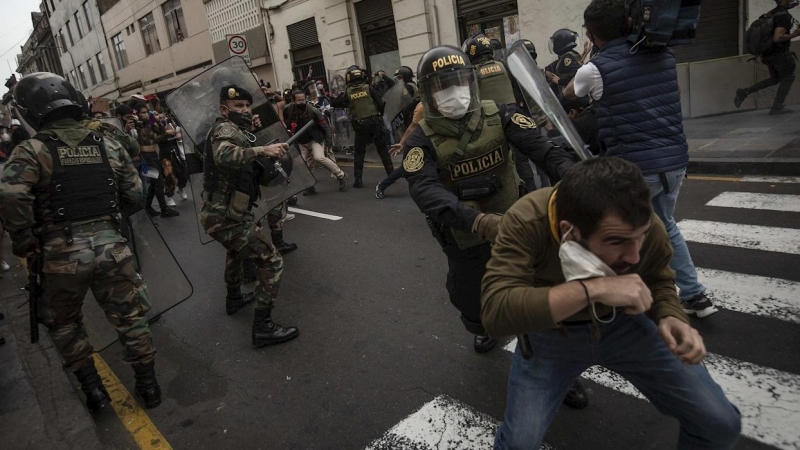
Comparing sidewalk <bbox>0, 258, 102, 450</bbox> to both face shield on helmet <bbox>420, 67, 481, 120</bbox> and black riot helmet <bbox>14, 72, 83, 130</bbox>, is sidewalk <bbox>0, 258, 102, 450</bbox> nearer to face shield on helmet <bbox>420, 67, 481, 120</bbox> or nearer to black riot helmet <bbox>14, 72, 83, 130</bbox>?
black riot helmet <bbox>14, 72, 83, 130</bbox>

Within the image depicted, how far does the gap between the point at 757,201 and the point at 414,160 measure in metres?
4.68

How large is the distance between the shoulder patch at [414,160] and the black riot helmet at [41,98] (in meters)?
2.02

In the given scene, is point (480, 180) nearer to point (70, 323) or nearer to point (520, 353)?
point (520, 353)

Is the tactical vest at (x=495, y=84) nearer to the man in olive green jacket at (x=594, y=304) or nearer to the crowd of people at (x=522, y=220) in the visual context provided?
the crowd of people at (x=522, y=220)

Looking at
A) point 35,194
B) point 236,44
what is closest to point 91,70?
point 236,44

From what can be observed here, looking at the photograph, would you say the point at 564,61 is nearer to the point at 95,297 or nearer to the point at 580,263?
the point at 580,263

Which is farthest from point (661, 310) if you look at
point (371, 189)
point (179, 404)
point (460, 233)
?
point (371, 189)

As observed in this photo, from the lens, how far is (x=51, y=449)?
2.68m

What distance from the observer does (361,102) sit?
8641 millimetres

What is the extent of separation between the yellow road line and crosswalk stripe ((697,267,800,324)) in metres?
3.66

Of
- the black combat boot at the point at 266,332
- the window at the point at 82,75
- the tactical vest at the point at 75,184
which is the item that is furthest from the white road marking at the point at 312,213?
the window at the point at 82,75

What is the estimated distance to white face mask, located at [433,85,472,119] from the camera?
2635 mm

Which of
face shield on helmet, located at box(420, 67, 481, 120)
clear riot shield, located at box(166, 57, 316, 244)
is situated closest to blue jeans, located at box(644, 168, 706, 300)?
face shield on helmet, located at box(420, 67, 481, 120)

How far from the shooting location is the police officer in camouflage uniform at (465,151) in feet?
8.46
